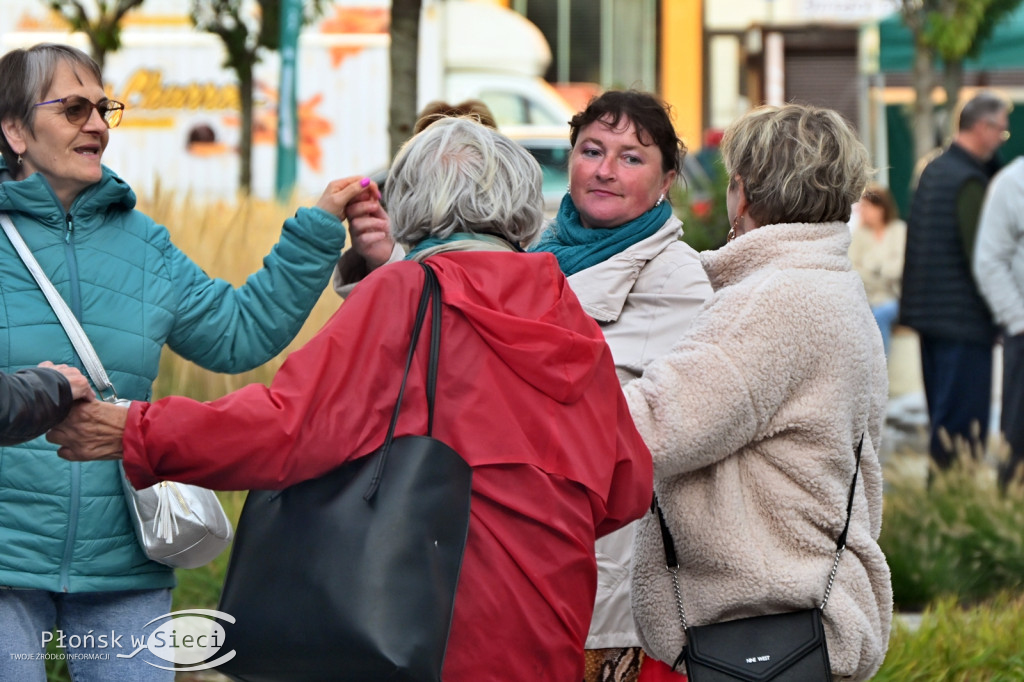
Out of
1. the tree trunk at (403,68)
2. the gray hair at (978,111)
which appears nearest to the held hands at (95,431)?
the tree trunk at (403,68)

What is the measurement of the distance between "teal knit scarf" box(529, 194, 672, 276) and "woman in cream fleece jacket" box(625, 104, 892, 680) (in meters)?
0.50

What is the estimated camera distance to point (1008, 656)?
468cm

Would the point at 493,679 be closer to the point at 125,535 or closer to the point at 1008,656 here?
the point at 125,535

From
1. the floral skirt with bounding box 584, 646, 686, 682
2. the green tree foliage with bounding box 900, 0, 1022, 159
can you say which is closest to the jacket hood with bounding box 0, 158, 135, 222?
the floral skirt with bounding box 584, 646, 686, 682

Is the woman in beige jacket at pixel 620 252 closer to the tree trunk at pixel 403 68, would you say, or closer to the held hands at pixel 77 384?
the held hands at pixel 77 384

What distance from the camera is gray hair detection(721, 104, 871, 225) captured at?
282cm

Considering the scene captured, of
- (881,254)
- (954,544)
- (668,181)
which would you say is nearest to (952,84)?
(881,254)

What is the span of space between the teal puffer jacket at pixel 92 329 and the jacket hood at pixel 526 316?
2.60ft

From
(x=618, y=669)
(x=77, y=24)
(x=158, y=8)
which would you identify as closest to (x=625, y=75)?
(x=158, y=8)

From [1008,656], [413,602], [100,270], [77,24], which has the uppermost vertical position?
[77,24]

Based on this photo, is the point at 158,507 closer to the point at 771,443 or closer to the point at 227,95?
the point at 771,443

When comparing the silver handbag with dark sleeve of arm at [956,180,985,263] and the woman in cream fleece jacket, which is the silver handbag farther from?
dark sleeve of arm at [956,180,985,263]

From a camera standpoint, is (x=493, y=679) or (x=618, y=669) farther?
(x=618, y=669)

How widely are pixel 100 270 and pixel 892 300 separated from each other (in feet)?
29.5
